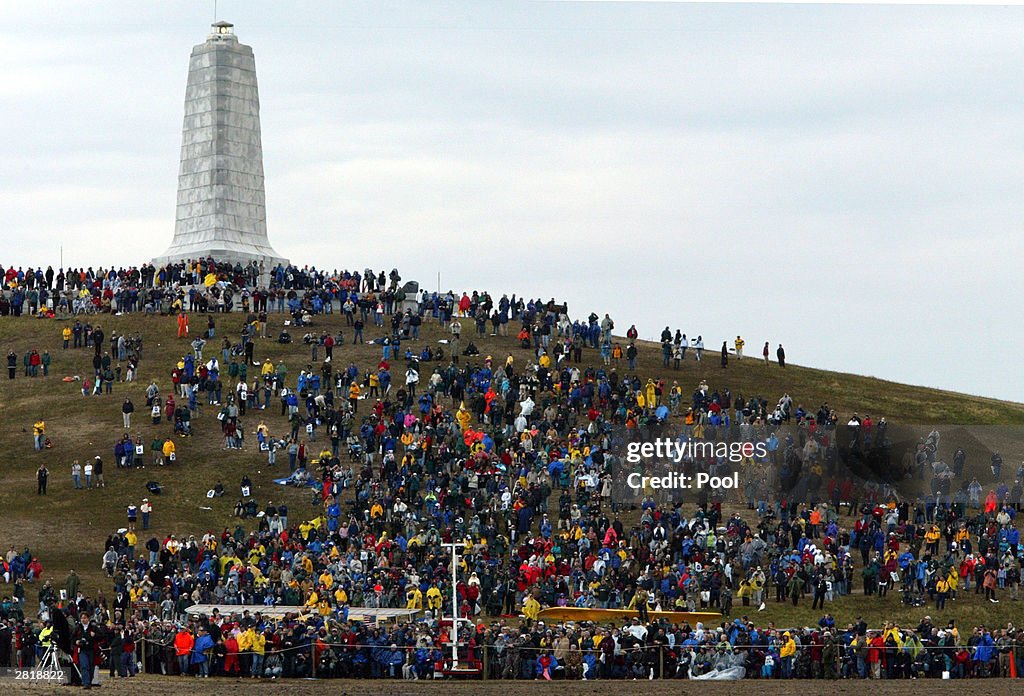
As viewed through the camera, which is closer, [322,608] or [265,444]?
[322,608]

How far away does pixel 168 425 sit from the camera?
205 feet

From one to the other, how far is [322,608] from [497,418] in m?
17.4

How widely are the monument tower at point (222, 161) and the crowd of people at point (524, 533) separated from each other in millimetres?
12408

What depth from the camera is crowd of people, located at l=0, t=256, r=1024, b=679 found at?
38.8 meters

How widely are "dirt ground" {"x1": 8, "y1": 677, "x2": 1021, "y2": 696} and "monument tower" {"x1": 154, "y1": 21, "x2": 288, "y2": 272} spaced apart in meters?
47.6

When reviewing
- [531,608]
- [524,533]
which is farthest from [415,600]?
[524,533]

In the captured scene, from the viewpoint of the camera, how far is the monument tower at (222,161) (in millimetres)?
84000

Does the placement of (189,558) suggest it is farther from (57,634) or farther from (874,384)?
(874,384)

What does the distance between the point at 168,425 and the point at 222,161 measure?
24858 millimetres

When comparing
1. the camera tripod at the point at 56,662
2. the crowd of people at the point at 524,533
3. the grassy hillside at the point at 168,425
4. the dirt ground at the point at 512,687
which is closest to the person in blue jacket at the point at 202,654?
the crowd of people at the point at 524,533

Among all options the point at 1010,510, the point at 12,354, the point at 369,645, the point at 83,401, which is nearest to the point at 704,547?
the point at 1010,510

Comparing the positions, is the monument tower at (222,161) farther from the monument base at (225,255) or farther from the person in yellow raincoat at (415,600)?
the person in yellow raincoat at (415,600)

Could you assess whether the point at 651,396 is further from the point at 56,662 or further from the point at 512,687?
the point at 56,662

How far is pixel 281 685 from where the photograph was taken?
36938 millimetres
